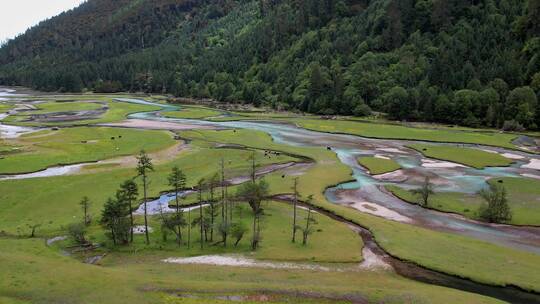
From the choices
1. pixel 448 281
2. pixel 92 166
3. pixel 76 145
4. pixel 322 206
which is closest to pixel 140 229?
pixel 322 206

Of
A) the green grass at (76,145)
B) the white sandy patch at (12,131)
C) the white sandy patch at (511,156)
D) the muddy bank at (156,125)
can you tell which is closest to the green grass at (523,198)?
the white sandy patch at (511,156)

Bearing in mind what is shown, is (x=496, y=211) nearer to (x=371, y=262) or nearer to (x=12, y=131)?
(x=371, y=262)

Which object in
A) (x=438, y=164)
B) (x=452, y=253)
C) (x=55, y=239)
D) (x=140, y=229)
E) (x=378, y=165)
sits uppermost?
(x=438, y=164)

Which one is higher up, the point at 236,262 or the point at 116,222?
the point at 116,222

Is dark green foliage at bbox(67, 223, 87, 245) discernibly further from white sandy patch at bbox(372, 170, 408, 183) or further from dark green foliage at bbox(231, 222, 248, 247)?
white sandy patch at bbox(372, 170, 408, 183)

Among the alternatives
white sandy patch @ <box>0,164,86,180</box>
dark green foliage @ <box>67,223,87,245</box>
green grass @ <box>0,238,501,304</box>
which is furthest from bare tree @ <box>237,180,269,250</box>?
white sandy patch @ <box>0,164,86,180</box>

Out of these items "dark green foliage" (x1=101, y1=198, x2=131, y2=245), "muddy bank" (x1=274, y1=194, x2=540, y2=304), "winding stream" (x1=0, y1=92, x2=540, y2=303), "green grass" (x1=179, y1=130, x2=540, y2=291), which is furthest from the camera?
"dark green foliage" (x1=101, y1=198, x2=131, y2=245)
